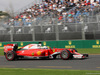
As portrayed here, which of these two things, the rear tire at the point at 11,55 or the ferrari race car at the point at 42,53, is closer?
the ferrari race car at the point at 42,53

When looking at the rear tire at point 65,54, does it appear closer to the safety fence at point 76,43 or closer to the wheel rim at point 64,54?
the wheel rim at point 64,54

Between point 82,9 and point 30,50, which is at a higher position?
point 82,9

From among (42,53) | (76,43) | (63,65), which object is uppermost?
(76,43)

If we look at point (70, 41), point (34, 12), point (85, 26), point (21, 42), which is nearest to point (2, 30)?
point (21, 42)

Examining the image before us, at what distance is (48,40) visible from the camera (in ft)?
67.4

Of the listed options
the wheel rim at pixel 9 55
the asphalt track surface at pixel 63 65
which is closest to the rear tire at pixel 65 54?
the asphalt track surface at pixel 63 65

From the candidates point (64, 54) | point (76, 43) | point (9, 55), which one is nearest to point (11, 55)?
point (9, 55)

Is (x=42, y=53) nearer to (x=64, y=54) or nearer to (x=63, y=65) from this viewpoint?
(x=64, y=54)

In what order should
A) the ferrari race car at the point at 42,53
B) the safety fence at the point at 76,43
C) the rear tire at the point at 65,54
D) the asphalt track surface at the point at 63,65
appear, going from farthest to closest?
1. the safety fence at the point at 76,43
2. the ferrari race car at the point at 42,53
3. the rear tire at the point at 65,54
4. the asphalt track surface at the point at 63,65

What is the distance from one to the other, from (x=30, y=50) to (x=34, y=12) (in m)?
15.6

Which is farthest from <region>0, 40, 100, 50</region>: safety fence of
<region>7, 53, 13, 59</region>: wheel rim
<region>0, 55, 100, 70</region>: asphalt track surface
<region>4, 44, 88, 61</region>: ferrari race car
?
<region>0, 55, 100, 70</region>: asphalt track surface

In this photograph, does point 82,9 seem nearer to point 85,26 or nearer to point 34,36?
point 85,26

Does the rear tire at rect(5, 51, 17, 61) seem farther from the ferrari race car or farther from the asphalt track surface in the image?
the asphalt track surface

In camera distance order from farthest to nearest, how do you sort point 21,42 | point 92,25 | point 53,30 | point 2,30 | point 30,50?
point 2,30, point 21,42, point 53,30, point 92,25, point 30,50
